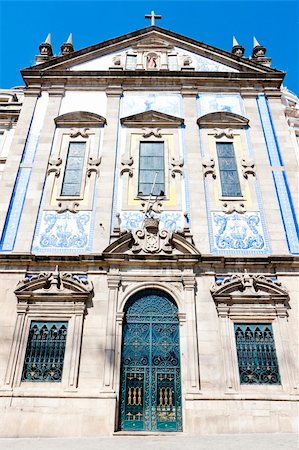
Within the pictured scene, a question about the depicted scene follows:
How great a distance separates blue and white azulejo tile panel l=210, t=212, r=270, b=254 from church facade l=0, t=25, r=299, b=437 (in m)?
0.05

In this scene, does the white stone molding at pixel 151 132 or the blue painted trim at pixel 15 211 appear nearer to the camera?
the blue painted trim at pixel 15 211

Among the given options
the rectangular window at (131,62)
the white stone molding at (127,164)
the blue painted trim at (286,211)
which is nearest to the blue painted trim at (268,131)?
the blue painted trim at (286,211)

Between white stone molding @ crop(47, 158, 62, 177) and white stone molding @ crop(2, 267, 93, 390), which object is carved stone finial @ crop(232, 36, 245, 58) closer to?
white stone molding @ crop(47, 158, 62, 177)

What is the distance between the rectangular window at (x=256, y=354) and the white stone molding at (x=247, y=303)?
0.53ft

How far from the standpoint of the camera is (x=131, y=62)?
16859mm

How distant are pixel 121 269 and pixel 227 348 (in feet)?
11.6

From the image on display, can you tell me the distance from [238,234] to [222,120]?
4.87m

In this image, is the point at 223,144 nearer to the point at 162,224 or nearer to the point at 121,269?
the point at 162,224

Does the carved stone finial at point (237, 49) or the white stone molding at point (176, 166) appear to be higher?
the carved stone finial at point (237, 49)

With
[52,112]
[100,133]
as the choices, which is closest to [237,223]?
[100,133]

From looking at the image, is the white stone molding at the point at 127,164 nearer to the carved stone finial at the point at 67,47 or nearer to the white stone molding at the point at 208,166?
the white stone molding at the point at 208,166

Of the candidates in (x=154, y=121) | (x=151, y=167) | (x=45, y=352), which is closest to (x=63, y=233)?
(x=45, y=352)

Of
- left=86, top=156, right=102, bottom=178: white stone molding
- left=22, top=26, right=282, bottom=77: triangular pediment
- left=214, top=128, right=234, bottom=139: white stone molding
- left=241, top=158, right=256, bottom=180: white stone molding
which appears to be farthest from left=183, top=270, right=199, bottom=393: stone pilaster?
left=22, top=26, right=282, bottom=77: triangular pediment

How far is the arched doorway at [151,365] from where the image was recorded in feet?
32.2
